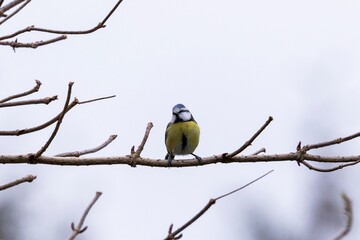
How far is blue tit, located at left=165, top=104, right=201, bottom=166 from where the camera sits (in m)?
5.94

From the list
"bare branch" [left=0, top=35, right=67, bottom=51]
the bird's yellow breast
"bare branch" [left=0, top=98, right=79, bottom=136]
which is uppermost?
"bare branch" [left=0, top=35, right=67, bottom=51]

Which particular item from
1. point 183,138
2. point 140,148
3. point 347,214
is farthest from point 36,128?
point 183,138

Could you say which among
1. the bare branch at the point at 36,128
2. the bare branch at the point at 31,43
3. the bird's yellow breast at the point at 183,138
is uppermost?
the bare branch at the point at 31,43

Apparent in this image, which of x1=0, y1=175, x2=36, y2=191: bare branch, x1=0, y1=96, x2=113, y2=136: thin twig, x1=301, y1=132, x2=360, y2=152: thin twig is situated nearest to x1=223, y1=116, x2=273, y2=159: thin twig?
x1=301, y1=132, x2=360, y2=152: thin twig

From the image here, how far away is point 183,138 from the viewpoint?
19.6ft

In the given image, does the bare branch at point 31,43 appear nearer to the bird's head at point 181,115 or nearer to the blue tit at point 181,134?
the blue tit at point 181,134

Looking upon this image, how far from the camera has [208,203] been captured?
53.5 inches

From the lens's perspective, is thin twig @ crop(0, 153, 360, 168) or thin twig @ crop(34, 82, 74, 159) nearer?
thin twig @ crop(34, 82, 74, 159)

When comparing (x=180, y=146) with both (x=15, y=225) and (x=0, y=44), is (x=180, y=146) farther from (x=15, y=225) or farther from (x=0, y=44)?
(x=15, y=225)

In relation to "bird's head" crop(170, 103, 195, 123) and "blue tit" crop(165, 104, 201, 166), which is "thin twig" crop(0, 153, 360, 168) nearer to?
"blue tit" crop(165, 104, 201, 166)

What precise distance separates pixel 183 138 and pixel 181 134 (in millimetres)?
46

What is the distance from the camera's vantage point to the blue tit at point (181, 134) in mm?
5941

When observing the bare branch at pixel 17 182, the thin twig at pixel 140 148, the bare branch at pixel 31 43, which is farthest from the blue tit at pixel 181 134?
the bare branch at pixel 17 182

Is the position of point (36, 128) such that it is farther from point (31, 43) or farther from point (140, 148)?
point (140, 148)
